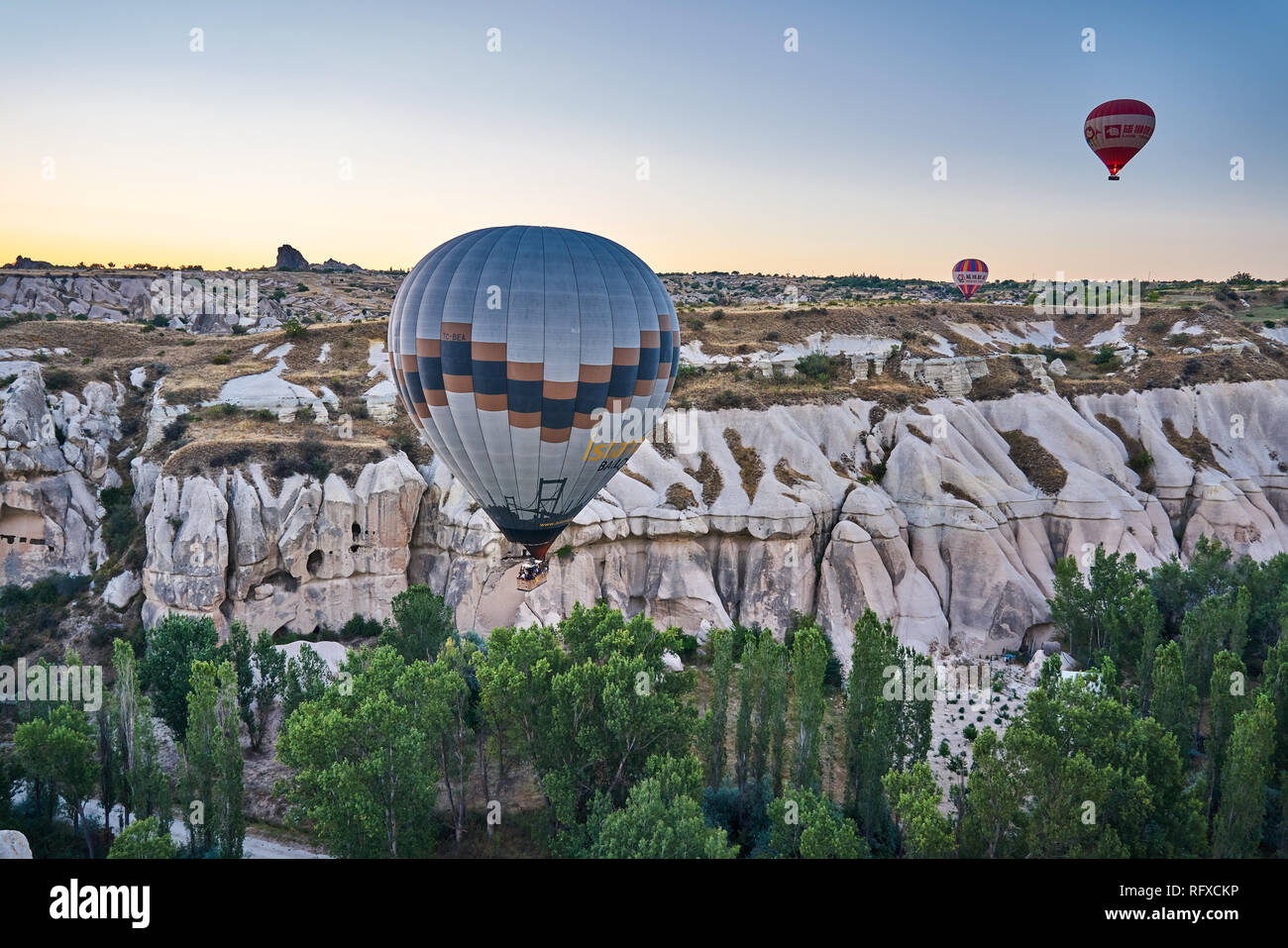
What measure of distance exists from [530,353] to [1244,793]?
17199mm

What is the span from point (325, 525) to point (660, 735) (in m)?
16.7

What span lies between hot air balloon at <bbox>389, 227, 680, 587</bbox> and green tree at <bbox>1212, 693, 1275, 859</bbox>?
14457 millimetres

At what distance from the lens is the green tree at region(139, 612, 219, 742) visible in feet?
70.3

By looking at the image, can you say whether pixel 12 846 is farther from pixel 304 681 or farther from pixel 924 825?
pixel 924 825

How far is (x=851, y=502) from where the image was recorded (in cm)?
3133

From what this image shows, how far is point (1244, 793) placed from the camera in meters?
14.8

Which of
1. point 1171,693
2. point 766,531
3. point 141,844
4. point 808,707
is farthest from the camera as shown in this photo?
point 766,531

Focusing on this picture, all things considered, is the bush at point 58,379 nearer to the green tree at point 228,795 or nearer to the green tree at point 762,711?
the green tree at point 228,795

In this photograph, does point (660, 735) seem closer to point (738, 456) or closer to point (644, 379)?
point (644, 379)

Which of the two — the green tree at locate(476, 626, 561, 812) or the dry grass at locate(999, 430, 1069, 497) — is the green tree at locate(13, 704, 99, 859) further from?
the dry grass at locate(999, 430, 1069, 497)

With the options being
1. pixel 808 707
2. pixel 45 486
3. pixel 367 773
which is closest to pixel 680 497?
pixel 808 707

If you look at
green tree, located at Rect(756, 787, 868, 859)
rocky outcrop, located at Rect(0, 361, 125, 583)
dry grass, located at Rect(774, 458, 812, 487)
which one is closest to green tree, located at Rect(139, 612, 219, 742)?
rocky outcrop, located at Rect(0, 361, 125, 583)

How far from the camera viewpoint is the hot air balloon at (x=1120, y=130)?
108ft

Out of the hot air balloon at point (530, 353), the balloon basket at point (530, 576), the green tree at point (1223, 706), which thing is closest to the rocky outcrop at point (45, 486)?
the balloon basket at point (530, 576)
